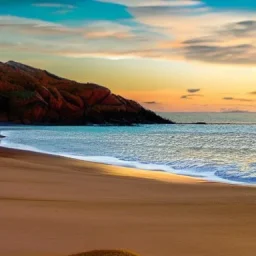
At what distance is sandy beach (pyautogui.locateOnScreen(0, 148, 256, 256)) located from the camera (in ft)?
24.2

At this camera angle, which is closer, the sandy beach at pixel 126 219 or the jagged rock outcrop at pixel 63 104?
the sandy beach at pixel 126 219

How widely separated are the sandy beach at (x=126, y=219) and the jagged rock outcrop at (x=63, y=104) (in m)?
108

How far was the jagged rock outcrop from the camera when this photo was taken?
4725 inches

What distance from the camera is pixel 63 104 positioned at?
12644 centimetres

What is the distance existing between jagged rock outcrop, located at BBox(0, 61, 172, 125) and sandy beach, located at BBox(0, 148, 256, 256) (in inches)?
4242

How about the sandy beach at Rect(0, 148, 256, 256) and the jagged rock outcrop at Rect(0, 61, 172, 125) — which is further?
the jagged rock outcrop at Rect(0, 61, 172, 125)

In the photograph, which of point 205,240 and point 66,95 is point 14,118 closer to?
point 66,95

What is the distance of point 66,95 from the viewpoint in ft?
428

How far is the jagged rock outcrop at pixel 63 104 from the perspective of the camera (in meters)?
120

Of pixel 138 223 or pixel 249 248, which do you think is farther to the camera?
pixel 138 223

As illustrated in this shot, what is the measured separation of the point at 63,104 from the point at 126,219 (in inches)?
4663

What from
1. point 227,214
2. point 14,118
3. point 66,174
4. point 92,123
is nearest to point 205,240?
point 227,214

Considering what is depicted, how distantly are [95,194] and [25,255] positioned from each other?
229 inches

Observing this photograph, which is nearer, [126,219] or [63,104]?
[126,219]
